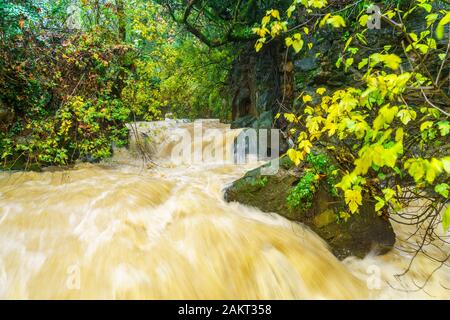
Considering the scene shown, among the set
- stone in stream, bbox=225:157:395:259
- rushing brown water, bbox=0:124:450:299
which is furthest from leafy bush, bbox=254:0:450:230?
rushing brown water, bbox=0:124:450:299

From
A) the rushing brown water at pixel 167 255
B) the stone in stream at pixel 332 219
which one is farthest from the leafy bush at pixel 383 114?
the rushing brown water at pixel 167 255

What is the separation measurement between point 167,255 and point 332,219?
1.92m

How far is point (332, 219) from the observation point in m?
3.27

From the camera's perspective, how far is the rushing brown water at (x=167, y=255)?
2.44 meters

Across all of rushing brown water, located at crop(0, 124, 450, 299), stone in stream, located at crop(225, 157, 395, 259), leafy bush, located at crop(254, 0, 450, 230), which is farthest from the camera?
stone in stream, located at crop(225, 157, 395, 259)

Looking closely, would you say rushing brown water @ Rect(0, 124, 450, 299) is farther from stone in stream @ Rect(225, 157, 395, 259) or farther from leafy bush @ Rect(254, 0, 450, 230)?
leafy bush @ Rect(254, 0, 450, 230)

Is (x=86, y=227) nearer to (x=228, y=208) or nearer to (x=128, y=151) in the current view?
(x=228, y=208)

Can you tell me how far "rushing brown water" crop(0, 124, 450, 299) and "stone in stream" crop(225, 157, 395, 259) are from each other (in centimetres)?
10

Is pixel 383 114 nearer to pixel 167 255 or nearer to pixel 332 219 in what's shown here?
pixel 332 219

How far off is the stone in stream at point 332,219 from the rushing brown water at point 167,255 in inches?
4.1

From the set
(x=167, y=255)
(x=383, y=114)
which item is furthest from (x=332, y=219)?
(x=383, y=114)

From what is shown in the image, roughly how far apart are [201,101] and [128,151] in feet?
17.7

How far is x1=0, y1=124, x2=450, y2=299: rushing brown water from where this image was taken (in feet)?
8.02
